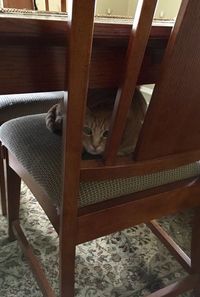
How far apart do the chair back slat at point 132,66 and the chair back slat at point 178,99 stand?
A: 0.04 m

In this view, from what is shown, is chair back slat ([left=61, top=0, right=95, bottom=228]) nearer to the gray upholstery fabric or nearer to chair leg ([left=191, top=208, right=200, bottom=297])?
chair leg ([left=191, top=208, right=200, bottom=297])

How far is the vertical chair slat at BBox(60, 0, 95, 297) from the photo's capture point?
359mm

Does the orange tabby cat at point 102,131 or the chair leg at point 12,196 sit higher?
the orange tabby cat at point 102,131

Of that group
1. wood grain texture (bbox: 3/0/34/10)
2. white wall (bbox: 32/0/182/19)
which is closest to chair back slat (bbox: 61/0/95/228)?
wood grain texture (bbox: 3/0/34/10)

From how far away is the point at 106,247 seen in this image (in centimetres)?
109

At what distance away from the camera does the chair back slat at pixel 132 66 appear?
371mm

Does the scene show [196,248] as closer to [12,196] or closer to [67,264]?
[67,264]

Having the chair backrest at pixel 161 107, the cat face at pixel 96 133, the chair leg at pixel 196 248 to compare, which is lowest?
the chair leg at pixel 196 248

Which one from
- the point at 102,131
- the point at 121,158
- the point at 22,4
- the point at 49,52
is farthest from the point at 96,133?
the point at 22,4

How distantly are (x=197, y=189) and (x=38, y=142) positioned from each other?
42 centimetres

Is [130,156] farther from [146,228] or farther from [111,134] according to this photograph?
[146,228]

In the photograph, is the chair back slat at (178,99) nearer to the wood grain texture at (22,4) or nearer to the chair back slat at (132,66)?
the chair back slat at (132,66)

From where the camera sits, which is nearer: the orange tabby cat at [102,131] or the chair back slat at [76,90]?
the chair back slat at [76,90]

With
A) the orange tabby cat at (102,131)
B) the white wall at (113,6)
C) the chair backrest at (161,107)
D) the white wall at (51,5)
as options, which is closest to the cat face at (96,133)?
the orange tabby cat at (102,131)
